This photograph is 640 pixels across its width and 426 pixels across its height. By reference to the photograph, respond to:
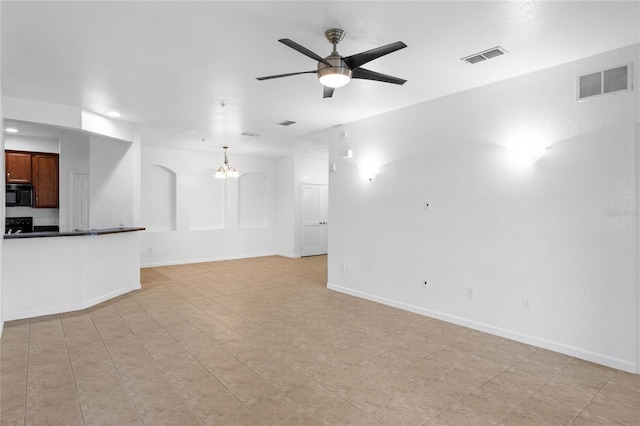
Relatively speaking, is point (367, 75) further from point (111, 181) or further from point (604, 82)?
point (111, 181)

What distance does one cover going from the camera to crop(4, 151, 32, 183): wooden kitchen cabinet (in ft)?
22.8

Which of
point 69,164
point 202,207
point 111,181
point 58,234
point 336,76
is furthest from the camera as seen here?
point 202,207

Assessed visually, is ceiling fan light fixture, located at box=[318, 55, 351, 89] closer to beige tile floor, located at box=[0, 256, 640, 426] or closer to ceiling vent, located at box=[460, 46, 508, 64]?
ceiling vent, located at box=[460, 46, 508, 64]

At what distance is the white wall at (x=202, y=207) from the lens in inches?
336

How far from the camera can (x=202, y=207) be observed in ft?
30.5

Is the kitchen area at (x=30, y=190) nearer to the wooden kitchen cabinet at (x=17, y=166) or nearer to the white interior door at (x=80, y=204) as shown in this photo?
the wooden kitchen cabinet at (x=17, y=166)

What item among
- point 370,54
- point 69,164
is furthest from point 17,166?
point 370,54

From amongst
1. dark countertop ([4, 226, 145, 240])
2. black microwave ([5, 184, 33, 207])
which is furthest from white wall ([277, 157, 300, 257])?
black microwave ([5, 184, 33, 207])

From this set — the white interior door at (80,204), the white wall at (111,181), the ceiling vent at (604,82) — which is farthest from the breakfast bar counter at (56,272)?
the ceiling vent at (604,82)

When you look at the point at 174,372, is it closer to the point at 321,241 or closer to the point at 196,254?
the point at 196,254

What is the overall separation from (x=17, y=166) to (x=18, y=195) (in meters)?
0.58

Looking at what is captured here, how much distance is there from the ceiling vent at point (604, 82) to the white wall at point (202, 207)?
24.2 feet

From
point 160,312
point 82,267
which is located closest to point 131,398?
point 160,312

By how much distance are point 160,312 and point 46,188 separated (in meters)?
4.63
